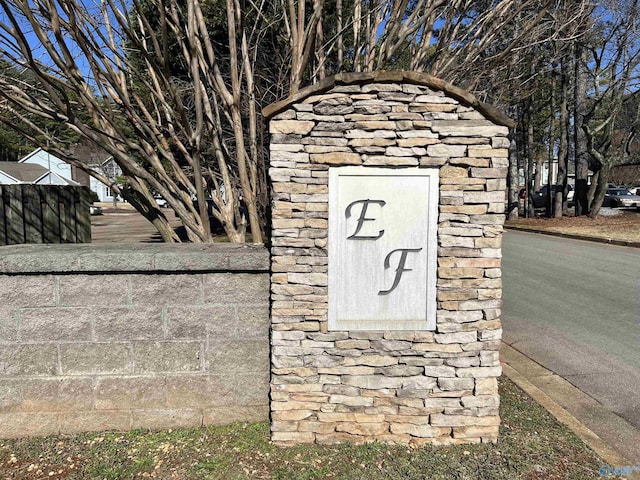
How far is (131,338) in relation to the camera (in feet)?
10.8

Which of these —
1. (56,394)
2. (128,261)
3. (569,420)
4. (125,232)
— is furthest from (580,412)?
(125,232)

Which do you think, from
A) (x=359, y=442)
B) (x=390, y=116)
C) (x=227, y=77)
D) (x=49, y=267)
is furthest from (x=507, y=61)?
(x=49, y=267)

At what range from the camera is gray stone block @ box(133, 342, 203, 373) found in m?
3.29

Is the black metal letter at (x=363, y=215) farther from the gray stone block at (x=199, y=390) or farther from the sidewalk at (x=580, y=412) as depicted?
the sidewalk at (x=580, y=412)

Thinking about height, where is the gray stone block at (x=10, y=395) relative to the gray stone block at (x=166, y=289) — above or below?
below

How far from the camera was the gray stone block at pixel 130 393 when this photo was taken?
10.9ft

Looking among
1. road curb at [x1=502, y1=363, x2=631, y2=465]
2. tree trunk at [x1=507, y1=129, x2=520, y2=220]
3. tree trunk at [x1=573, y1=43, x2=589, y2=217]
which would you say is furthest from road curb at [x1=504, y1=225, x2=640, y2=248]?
road curb at [x1=502, y1=363, x2=631, y2=465]

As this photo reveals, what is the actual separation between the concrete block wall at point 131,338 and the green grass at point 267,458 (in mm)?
152

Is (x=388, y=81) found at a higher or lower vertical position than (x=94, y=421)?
higher

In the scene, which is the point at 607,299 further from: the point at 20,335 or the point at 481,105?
the point at 20,335

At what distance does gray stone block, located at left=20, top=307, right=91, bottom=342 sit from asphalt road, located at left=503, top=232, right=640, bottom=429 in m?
4.03

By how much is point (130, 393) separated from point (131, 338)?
397 millimetres

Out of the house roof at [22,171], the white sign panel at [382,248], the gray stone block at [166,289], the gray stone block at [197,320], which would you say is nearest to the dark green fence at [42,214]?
the gray stone block at [166,289]

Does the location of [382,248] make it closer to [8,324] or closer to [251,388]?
[251,388]
